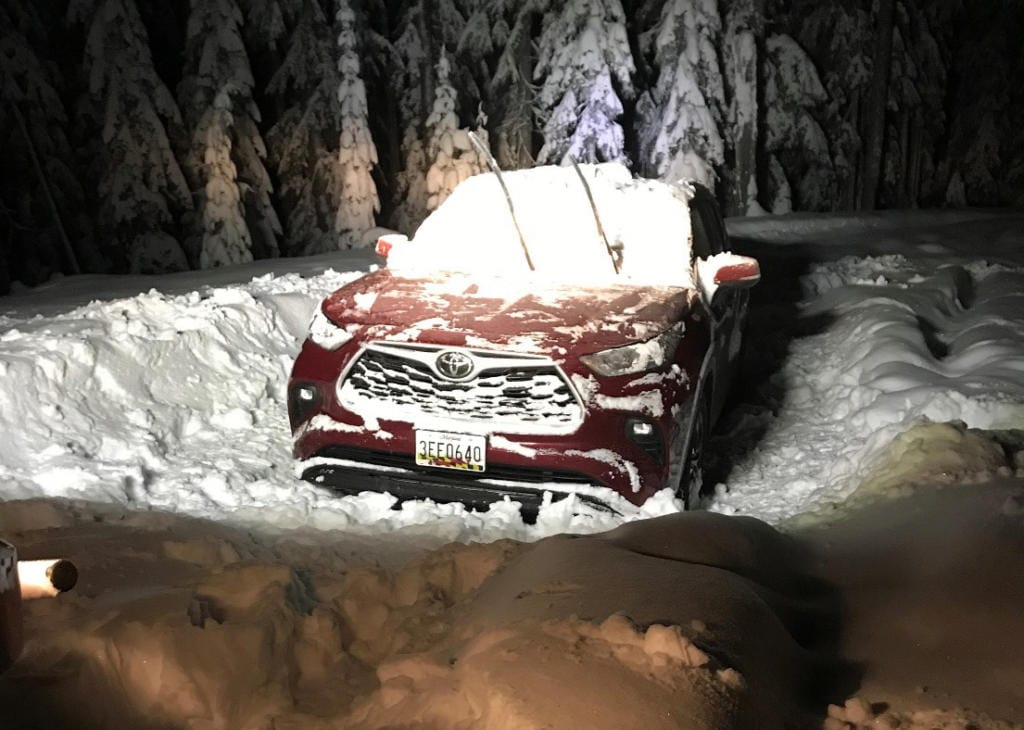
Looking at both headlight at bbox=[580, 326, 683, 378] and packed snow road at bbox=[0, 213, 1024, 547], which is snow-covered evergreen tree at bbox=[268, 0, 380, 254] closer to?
packed snow road at bbox=[0, 213, 1024, 547]

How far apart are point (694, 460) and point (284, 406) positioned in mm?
3403

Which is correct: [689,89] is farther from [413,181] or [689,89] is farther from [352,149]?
[413,181]

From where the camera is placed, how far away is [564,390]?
481 cm

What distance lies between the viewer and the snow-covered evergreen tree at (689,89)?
22406 mm

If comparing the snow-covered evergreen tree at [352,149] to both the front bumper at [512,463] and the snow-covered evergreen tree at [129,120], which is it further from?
the front bumper at [512,463]

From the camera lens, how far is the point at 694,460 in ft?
17.4

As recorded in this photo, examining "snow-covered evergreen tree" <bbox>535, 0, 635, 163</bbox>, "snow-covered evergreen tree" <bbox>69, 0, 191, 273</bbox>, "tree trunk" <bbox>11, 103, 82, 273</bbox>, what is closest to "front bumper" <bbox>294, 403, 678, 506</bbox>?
"snow-covered evergreen tree" <bbox>535, 0, 635, 163</bbox>

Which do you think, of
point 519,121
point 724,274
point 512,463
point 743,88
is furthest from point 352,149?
point 512,463

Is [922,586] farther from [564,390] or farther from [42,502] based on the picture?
[42,502]

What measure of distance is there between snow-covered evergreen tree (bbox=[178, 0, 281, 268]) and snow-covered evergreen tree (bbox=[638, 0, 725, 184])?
1240 centimetres

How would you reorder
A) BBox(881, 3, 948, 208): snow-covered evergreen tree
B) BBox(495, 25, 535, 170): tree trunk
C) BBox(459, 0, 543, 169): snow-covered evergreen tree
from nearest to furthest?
BBox(459, 0, 543, 169): snow-covered evergreen tree < BBox(495, 25, 535, 170): tree trunk < BBox(881, 3, 948, 208): snow-covered evergreen tree

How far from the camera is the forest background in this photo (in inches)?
907

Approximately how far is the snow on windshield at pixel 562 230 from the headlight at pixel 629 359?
105 cm

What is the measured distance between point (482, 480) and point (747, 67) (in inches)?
835
